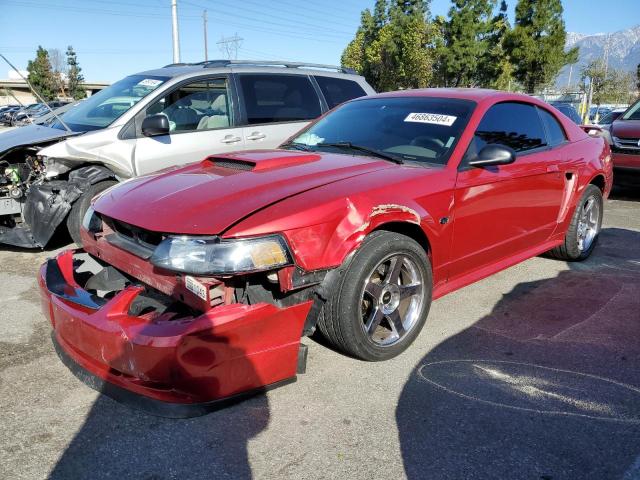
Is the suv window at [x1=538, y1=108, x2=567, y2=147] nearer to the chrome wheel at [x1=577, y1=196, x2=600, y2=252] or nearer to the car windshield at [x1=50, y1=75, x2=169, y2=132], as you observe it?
the chrome wheel at [x1=577, y1=196, x2=600, y2=252]

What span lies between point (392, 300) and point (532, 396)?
0.89 meters

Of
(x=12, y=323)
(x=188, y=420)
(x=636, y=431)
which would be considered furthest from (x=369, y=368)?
(x=12, y=323)

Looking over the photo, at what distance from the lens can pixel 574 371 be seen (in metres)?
3.06

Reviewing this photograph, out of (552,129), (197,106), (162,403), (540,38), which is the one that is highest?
(540,38)

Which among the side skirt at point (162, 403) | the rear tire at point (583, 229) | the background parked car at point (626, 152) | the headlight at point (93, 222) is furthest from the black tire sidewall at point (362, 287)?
the background parked car at point (626, 152)

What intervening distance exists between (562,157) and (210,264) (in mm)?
3273

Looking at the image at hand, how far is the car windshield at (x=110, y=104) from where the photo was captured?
214 inches

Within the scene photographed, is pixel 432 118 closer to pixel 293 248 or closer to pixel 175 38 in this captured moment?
pixel 293 248

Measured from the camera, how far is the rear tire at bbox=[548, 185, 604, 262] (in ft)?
15.8

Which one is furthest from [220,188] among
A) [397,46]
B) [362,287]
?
[397,46]

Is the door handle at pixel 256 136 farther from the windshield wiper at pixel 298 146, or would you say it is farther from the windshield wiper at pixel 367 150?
the windshield wiper at pixel 367 150

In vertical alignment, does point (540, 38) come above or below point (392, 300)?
above

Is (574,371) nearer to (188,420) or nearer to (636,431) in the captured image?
(636,431)

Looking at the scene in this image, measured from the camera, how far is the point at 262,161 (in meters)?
3.30
